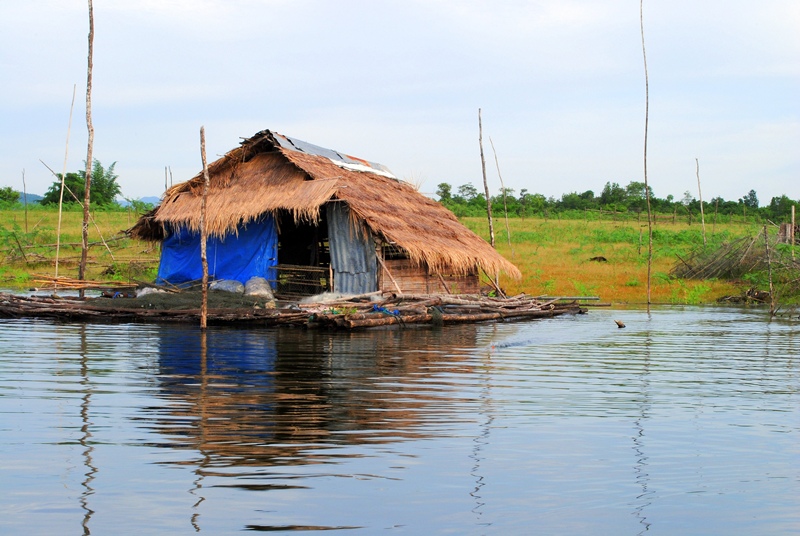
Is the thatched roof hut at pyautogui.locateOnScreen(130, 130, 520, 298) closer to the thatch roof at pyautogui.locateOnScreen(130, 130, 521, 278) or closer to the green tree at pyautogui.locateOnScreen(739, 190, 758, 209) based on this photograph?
the thatch roof at pyautogui.locateOnScreen(130, 130, 521, 278)

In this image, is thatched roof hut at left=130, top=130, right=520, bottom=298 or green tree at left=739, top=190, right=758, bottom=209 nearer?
thatched roof hut at left=130, top=130, right=520, bottom=298

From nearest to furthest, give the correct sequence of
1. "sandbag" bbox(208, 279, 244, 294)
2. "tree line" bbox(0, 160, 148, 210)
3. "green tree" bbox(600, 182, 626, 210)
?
1. "sandbag" bbox(208, 279, 244, 294)
2. "tree line" bbox(0, 160, 148, 210)
3. "green tree" bbox(600, 182, 626, 210)

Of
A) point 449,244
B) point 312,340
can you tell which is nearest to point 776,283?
point 449,244

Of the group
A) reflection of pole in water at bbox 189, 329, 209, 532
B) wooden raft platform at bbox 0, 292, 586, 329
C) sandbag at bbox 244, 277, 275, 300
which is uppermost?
sandbag at bbox 244, 277, 275, 300

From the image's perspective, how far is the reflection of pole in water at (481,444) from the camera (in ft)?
14.2

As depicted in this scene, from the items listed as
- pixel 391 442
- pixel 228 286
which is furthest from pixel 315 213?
pixel 391 442

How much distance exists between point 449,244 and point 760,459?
1246cm

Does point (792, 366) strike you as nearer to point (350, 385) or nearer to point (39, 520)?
point (350, 385)

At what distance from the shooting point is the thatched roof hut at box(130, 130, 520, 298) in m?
15.9

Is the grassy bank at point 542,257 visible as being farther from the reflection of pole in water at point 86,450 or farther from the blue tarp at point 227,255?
the reflection of pole in water at point 86,450

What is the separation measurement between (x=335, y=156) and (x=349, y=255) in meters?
4.18

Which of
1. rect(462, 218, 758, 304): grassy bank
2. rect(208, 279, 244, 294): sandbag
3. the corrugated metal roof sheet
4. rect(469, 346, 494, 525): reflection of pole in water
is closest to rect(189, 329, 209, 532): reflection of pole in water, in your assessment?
rect(469, 346, 494, 525): reflection of pole in water

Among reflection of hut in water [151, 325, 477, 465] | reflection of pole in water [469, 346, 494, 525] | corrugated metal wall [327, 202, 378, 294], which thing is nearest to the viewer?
reflection of pole in water [469, 346, 494, 525]

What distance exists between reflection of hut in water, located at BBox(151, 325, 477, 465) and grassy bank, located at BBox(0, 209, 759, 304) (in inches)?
371
